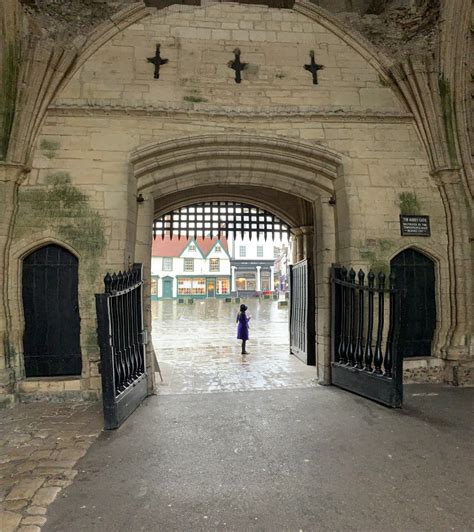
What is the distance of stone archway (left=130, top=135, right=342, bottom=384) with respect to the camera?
16.2 feet

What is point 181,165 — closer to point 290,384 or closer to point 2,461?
point 290,384

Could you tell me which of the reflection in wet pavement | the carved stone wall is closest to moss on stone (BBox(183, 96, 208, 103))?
the carved stone wall

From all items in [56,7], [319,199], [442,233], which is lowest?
[442,233]

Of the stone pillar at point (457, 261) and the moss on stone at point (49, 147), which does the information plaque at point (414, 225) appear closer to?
the stone pillar at point (457, 261)

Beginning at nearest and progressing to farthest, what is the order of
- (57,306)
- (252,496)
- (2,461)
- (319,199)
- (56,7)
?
(252,496) < (2,461) < (57,306) < (56,7) < (319,199)

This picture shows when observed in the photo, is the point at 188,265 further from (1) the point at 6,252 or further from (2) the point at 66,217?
(1) the point at 6,252

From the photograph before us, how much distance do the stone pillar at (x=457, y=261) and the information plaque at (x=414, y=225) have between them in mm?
351

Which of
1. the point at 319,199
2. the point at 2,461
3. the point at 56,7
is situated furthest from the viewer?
the point at 319,199

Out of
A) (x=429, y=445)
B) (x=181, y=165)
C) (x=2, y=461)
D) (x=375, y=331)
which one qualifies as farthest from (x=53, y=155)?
(x=429, y=445)

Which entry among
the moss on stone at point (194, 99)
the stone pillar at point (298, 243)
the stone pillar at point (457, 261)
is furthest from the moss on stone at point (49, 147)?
the stone pillar at point (457, 261)

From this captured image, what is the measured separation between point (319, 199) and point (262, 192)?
231cm

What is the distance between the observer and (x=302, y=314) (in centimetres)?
729

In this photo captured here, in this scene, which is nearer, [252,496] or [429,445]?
[252,496]

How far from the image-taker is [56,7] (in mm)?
4914
